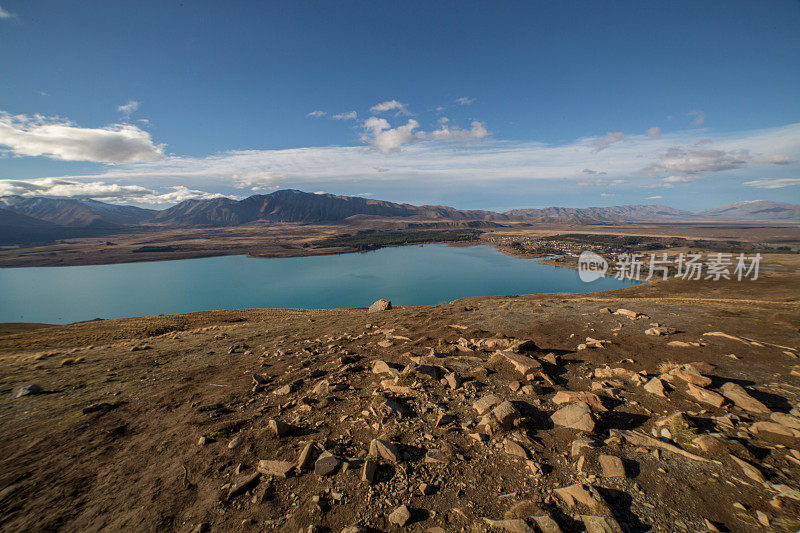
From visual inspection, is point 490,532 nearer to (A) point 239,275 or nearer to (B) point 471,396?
(B) point 471,396

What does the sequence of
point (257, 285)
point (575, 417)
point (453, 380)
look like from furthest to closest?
point (257, 285) → point (453, 380) → point (575, 417)

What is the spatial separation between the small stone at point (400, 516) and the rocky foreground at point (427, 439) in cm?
3

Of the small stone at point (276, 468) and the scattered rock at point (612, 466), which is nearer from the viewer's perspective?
the scattered rock at point (612, 466)

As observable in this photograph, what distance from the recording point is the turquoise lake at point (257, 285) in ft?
218

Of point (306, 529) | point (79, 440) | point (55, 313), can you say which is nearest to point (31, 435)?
point (79, 440)

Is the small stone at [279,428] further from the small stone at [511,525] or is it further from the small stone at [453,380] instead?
the small stone at [511,525]

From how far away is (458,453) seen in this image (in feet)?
18.4

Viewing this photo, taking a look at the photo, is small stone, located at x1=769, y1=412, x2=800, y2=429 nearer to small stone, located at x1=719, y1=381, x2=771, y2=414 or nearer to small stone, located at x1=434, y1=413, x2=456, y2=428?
small stone, located at x1=719, y1=381, x2=771, y2=414

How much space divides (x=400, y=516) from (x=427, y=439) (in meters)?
1.77

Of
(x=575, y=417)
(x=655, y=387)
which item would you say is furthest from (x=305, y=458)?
(x=655, y=387)

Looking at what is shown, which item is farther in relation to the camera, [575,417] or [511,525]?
[575,417]

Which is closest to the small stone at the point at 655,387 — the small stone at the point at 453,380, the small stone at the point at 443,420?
the small stone at the point at 453,380

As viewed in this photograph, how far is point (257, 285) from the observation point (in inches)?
3415

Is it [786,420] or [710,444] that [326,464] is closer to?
[710,444]
